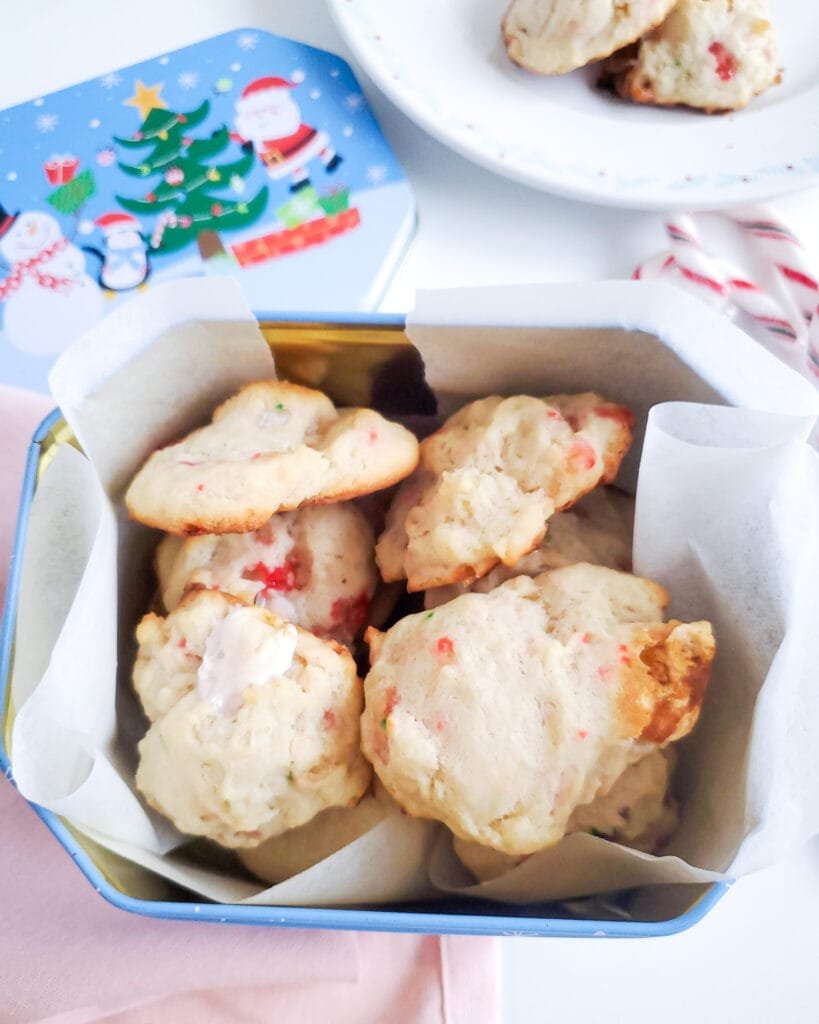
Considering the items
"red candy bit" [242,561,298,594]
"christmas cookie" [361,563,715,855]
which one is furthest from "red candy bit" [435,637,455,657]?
"red candy bit" [242,561,298,594]

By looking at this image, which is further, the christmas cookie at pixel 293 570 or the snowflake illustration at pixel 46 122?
the snowflake illustration at pixel 46 122

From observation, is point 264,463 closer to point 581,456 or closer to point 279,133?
point 581,456

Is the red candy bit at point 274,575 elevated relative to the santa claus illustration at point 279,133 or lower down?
lower down

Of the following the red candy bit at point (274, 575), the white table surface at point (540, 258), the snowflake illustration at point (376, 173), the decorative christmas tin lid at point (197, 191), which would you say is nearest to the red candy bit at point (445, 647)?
the red candy bit at point (274, 575)

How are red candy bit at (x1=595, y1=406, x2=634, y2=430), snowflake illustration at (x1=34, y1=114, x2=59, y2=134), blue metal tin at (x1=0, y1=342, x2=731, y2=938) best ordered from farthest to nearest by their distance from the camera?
1. snowflake illustration at (x1=34, y1=114, x2=59, y2=134)
2. red candy bit at (x1=595, y1=406, x2=634, y2=430)
3. blue metal tin at (x1=0, y1=342, x2=731, y2=938)

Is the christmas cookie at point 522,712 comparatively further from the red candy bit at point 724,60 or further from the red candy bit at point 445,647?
the red candy bit at point 724,60

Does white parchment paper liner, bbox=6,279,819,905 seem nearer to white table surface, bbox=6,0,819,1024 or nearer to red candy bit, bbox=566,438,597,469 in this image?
red candy bit, bbox=566,438,597,469
